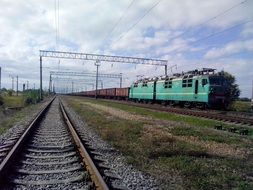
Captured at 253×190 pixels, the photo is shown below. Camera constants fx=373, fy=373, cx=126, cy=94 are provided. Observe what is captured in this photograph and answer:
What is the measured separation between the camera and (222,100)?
96.7ft

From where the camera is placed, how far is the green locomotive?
29234 millimetres

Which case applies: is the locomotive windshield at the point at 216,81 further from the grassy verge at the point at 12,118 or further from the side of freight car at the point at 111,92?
the side of freight car at the point at 111,92

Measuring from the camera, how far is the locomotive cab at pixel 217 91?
2897cm

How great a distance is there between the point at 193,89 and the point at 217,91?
9.55ft

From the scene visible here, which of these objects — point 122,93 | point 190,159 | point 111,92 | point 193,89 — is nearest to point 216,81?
point 193,89

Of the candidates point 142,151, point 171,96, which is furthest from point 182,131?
point 171,96

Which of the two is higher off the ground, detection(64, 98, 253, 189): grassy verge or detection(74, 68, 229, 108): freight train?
detection(74, 68, 229, 108): freight train

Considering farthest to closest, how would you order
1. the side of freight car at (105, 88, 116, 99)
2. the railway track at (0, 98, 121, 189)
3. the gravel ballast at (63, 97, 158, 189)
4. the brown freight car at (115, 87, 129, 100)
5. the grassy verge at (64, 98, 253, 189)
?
1. the side of freight car at (105, 88, 116, 99)
2. the brown freight car at (115, 87, 129, 100)
3. the grassy verge at (64, 98, 253, 189)
4. the gravel ballast at (63, 97, 158, 189)
5. the railway track at (0, 98, 121, 189)

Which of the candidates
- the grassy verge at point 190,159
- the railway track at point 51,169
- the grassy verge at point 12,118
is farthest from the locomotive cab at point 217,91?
the railway track at point 51,169

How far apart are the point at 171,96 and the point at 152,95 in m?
7.87

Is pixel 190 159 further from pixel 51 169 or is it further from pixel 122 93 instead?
pixel 122 93

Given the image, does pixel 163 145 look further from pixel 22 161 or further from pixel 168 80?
pixel 168 80

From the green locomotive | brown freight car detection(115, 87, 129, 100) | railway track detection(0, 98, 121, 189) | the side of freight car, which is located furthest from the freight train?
the side of freight car

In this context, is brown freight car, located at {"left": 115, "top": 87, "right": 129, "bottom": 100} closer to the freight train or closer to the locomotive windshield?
the freight train
